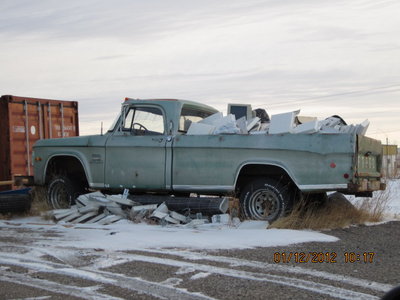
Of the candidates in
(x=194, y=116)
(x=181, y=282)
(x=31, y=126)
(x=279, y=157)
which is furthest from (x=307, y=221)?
(x=31, y=126)

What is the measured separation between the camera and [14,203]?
10117 millimetres

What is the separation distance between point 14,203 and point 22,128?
4.32 meters

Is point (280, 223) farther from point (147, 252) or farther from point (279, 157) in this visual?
point (147, 252)

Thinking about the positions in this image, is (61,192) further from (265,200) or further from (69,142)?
Result: (265,200)

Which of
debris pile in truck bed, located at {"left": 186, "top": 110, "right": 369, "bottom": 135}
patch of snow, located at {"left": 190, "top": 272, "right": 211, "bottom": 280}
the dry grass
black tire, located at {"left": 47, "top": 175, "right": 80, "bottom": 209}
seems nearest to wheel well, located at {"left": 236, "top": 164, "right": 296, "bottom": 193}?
the dry grass

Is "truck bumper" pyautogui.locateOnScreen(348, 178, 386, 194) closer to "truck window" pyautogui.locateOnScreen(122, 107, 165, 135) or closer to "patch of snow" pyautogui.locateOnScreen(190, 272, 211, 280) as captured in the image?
"truck window" pyautogui.locateOnScreen(122, 107, 165, 135)

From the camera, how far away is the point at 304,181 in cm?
848

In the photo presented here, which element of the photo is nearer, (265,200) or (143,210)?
(265,200)

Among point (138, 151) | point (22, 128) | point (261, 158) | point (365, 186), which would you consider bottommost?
point (365, 186)

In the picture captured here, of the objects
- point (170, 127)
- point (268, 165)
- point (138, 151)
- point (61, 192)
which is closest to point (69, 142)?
point (61, 192)

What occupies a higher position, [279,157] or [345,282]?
[279,157]

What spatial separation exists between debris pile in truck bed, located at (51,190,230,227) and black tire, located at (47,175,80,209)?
0.86m

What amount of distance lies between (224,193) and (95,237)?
2.43 meters

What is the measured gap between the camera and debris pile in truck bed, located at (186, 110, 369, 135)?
28.5 feet
